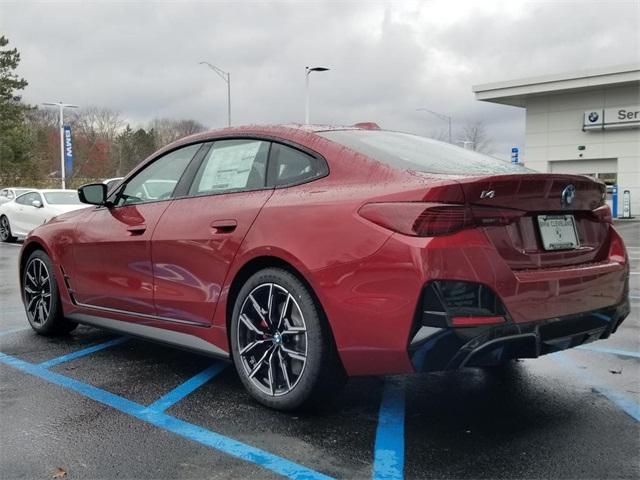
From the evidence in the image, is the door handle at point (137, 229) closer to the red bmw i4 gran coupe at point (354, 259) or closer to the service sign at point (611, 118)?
the red bmw i4 gran coupe at point (354, 259)

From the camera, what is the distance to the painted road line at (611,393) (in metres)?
3.39

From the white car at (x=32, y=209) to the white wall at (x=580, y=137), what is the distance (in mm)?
17535

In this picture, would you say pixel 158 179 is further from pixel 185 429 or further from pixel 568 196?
pixel 568 196

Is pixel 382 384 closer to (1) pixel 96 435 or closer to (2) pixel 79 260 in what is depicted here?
(1) pixel 96 435

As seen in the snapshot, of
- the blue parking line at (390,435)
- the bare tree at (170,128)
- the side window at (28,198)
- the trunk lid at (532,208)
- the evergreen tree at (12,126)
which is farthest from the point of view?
the bare tree at (170,128)

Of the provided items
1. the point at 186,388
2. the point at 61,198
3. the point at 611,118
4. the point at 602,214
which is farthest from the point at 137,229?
the point at 611,118

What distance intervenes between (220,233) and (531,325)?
1.72 meters

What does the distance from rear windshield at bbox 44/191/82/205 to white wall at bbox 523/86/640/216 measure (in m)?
17.4

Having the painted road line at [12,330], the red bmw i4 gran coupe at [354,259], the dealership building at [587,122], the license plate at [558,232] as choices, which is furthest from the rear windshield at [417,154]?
the dealership building at [587,122]

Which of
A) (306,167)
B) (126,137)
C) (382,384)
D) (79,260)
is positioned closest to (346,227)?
(306,167)

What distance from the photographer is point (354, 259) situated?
291 cm

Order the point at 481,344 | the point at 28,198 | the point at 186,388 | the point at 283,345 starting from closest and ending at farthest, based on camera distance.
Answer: the point at 481,344 < the point at 283,345 < the point at 186,388 < the point at 28,198

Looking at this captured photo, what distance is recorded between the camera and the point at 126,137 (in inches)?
2844

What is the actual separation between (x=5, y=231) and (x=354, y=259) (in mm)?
15320
